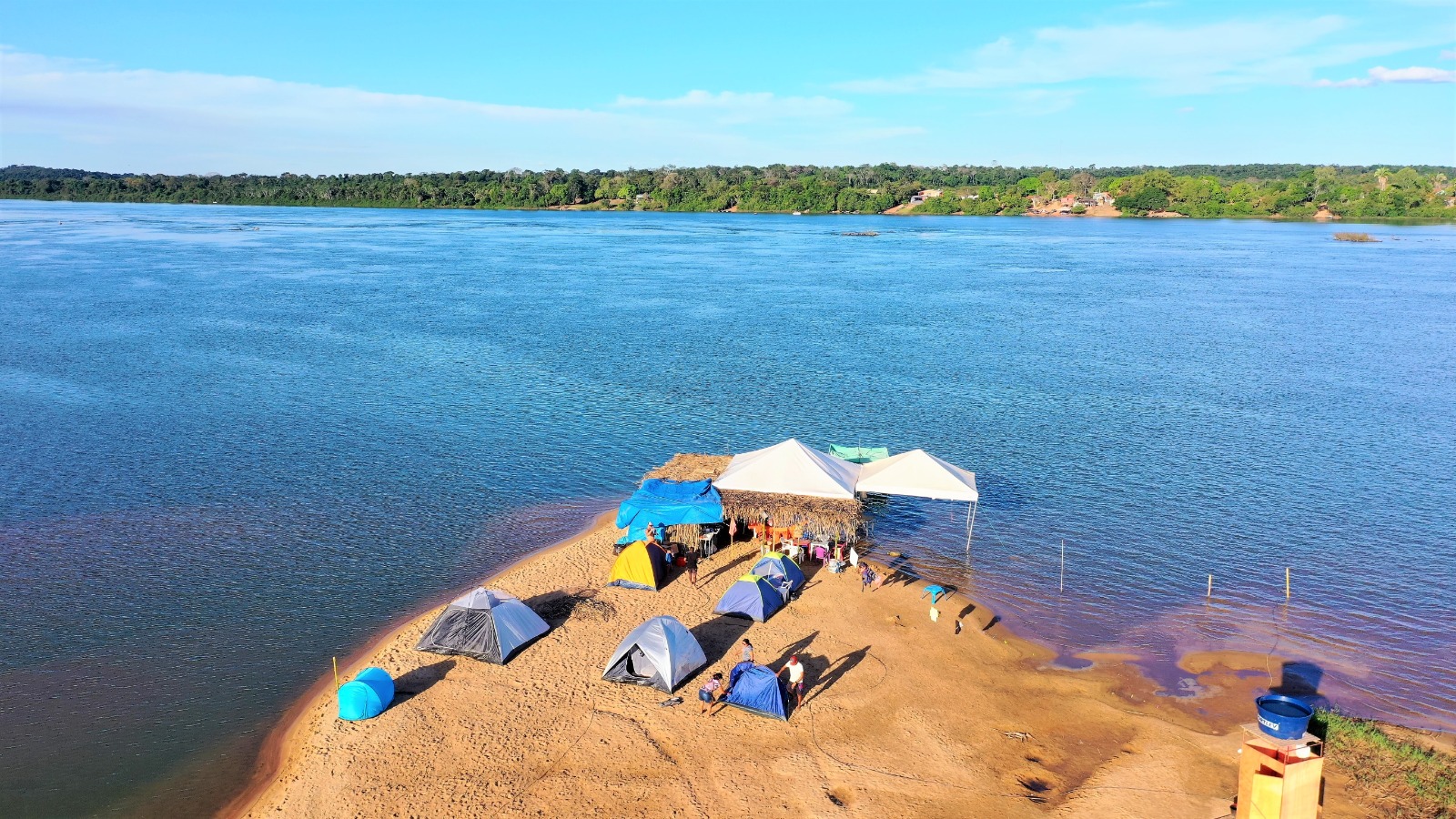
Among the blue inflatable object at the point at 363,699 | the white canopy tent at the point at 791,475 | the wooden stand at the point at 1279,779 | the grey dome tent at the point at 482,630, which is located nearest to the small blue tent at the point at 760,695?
the grey dome tent at the point at 482,630

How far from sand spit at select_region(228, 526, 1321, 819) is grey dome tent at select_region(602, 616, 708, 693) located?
35 centimetres

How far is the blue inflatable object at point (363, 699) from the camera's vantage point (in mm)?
19531

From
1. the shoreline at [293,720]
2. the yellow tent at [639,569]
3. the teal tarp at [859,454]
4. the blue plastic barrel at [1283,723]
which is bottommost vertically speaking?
the shoreline at [293,720]

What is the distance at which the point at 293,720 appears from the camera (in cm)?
2077

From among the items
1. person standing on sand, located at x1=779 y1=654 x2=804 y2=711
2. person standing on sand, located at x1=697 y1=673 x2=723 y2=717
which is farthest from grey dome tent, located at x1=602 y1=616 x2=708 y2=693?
person standing on sand, located at x1=779 y1=654 x2=804 y2=711

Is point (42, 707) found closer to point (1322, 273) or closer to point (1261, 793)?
point (1261, 793)

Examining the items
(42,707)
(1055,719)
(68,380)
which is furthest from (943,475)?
(68,380)

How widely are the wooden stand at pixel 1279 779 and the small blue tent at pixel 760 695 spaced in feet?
28.3

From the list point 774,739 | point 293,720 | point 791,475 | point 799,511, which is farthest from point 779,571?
point 293,720

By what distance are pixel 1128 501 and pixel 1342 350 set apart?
127ft

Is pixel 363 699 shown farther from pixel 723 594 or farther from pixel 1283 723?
pixel 1283 723

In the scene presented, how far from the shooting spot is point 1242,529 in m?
32.1

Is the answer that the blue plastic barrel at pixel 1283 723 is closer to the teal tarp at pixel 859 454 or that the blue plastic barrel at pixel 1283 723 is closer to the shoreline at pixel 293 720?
the teal tarp at pixel 859 454

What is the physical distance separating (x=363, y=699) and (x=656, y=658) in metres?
6.29
